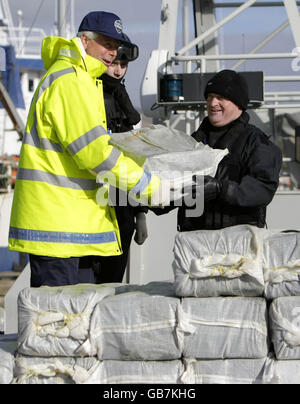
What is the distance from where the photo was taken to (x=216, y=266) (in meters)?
2.73

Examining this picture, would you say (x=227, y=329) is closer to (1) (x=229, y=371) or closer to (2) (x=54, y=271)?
(1) (x=229, y=371)

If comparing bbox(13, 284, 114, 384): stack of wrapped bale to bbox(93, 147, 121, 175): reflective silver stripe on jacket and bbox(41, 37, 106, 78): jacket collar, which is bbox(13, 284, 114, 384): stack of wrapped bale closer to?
bbox(93, 147, 121, 175): reflective silver stripe on jacket

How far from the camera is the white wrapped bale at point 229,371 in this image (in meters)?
2.66

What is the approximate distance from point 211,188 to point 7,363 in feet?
4.11

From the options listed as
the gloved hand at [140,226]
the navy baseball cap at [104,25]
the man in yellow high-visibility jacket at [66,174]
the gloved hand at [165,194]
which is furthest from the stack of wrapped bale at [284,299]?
the navy baseball cap at [104,25]

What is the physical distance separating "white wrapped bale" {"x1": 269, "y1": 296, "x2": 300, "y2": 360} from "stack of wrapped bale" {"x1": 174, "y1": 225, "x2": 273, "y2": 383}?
51 millimetres

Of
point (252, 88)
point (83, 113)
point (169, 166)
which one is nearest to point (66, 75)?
point (83, 113)

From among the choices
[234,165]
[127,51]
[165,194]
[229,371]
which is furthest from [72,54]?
[229,371]

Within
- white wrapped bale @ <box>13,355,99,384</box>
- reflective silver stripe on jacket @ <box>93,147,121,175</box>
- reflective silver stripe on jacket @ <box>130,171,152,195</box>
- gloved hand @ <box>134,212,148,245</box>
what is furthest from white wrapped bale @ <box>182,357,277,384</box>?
gloved hand @ <box>134,212,148,245</box>

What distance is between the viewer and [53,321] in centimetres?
276

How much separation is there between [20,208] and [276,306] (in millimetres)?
1306

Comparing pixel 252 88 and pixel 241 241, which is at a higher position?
pixel 252 88
